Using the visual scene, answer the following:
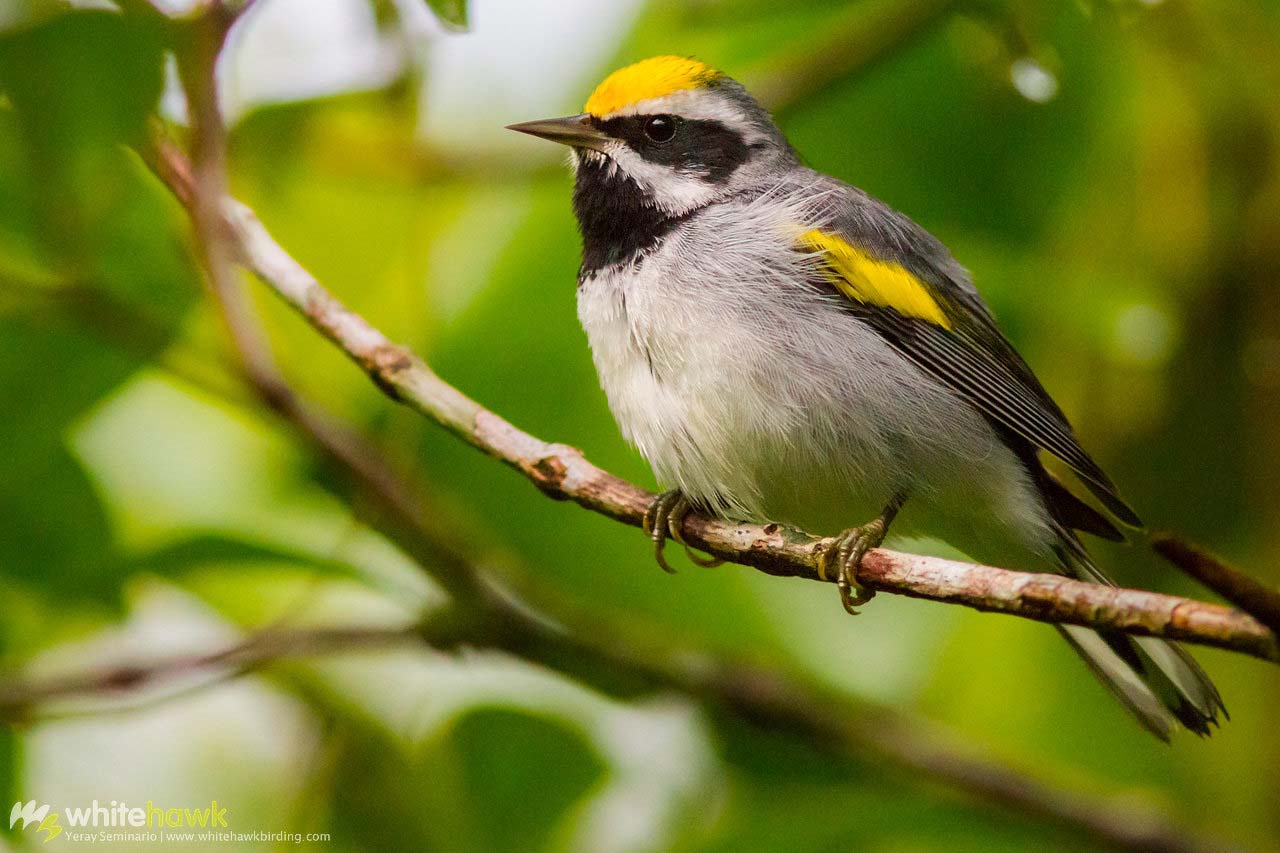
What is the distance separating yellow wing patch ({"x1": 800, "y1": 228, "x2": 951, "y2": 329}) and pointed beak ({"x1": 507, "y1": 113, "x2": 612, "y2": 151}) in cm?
Answer: 66

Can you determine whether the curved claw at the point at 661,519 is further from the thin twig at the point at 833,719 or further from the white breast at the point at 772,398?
the thin twig at the point at 833,719

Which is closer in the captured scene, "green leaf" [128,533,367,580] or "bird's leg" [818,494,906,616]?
"bird's leg" [818,494,906,616]

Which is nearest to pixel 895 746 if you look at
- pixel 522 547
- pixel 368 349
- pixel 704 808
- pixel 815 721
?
pixel 815 721

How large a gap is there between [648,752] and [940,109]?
7.21 ft

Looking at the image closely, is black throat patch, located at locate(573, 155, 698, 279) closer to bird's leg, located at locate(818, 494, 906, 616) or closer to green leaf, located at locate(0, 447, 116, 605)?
bird's leg, located at locate(818, 494, 906, 616)

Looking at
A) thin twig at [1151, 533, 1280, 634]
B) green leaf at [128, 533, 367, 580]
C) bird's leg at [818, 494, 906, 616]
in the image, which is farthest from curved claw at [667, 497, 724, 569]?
thin twig at [1151, 533, 1280, 634]

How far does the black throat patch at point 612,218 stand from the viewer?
3.38 m

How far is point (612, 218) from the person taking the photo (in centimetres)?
345

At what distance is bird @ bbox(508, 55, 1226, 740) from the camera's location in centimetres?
305

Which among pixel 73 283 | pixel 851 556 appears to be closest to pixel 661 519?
pixel 851 556

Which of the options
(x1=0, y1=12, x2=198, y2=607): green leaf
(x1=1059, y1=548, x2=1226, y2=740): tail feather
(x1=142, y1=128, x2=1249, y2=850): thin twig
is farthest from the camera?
(x1=142, y1=128, x2=1249, y2=850): thin twig

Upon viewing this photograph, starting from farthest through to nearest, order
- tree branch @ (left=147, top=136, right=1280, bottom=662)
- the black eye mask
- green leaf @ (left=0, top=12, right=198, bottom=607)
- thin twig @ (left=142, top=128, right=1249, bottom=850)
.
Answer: the black eye mask
thin twig @ (left=142, top=128, right=1249, bottom=850)
green leaf @ (left=0, top=12, right=198, bottom=607)
tree branch @ (left=147, top=136, right=1280, bottom=662)

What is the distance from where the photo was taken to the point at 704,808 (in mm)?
3625

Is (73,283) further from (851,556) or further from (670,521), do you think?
(851,556)
